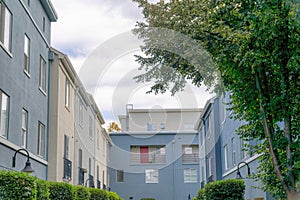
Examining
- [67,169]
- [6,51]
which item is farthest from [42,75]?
[6,51]

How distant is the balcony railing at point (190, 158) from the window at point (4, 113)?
28.3 m

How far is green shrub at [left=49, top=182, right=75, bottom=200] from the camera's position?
44.5 ft

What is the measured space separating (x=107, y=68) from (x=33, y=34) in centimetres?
348

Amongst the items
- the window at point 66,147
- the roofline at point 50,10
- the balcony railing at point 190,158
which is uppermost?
the roofline at point 50,10

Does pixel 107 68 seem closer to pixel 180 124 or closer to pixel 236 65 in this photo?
pixel 236 65

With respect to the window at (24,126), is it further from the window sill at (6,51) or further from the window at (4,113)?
the window sill at (6,51)

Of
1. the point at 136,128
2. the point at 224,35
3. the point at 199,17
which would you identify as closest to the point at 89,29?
the point at 199,17

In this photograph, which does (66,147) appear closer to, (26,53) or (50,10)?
(50,10)

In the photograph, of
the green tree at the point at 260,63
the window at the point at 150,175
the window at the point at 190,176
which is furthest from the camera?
the window at the point at 150,175

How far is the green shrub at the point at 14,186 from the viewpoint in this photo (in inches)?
380

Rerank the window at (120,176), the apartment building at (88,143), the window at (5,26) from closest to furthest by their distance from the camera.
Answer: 1. the window at (5,26)
2. the apartment building at (88,143)
3. the window at (120,176)

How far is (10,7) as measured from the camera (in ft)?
44.2

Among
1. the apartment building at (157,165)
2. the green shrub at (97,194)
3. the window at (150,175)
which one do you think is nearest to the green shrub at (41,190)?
the green shrub at (97,194)

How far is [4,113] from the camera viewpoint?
1310 cm
